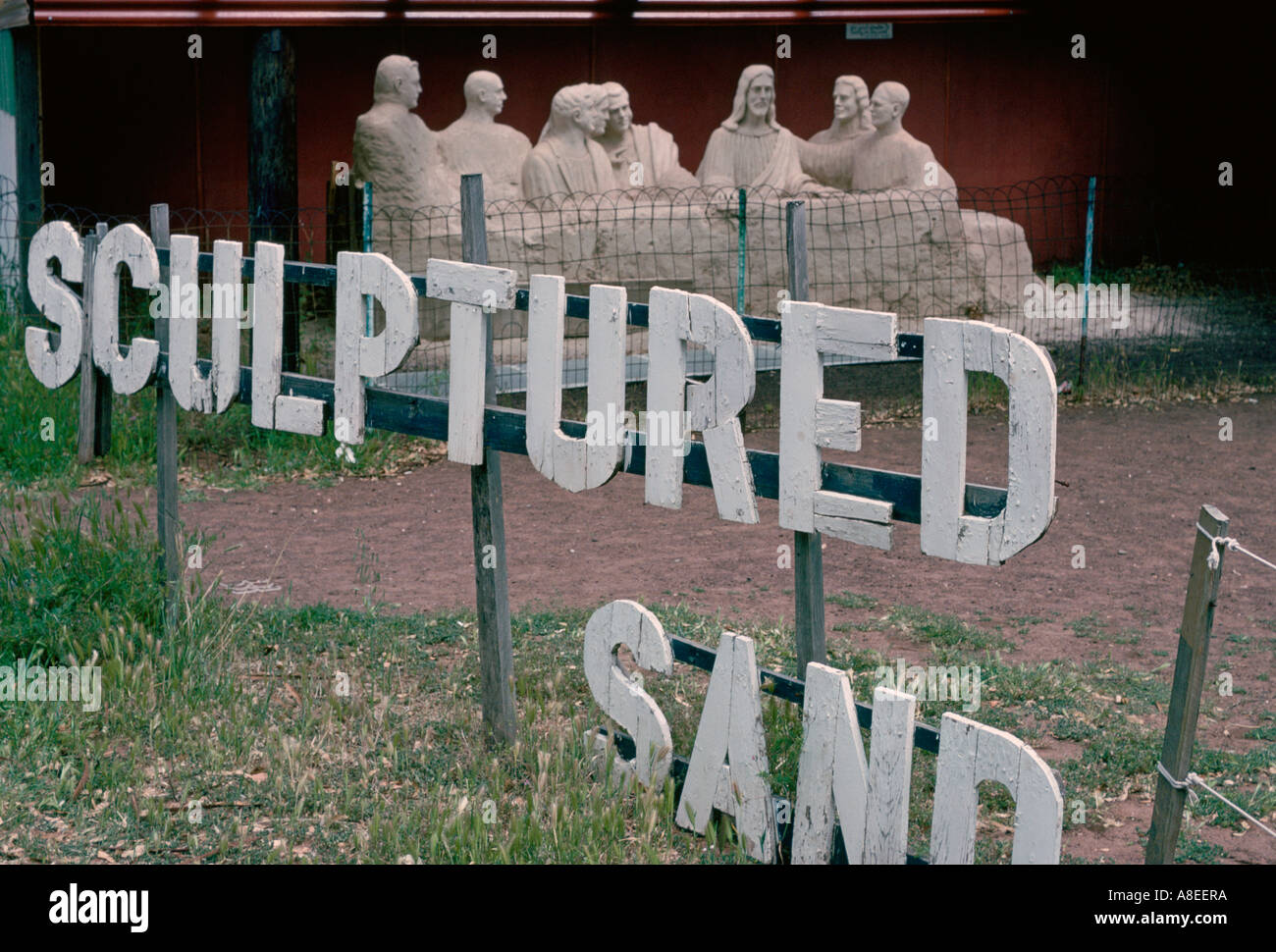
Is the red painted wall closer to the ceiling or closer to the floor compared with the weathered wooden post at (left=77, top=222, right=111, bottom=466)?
closer to the ceiling

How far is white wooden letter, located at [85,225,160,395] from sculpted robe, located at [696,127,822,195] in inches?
274

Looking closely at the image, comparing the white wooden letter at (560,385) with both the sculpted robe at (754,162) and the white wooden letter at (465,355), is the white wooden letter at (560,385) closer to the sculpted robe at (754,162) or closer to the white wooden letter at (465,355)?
the white wooden letter at (465,355)

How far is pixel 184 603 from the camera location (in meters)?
5.33

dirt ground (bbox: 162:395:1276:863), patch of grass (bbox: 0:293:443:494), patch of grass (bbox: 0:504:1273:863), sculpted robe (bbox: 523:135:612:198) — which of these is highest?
sculpted robe (bbox: 523:135:612:198)

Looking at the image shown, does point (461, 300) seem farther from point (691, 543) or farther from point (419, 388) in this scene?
point (419, 388)

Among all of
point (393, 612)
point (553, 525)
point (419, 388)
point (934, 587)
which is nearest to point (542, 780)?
point (393, 612)

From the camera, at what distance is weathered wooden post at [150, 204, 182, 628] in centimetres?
535

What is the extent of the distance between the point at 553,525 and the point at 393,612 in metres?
1.61

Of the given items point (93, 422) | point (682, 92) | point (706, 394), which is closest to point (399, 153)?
point (93, 422)

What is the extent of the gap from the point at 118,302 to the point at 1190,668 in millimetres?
3791

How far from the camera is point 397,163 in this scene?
11.1 m

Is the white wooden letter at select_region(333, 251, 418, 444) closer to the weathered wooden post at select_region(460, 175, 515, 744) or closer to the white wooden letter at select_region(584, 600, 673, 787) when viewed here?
the weathered wooden post at select_region(460, 175, 515, 744)

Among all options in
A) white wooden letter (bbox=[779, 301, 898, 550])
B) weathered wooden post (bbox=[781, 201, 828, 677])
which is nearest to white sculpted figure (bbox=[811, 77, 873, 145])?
weathered wooden post (bbox=[781, 201, 828, 677])

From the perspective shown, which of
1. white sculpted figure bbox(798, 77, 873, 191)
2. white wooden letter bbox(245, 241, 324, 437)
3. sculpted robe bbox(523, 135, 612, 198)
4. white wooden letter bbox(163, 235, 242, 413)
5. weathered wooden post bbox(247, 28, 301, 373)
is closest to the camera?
white wooden letter bbox(245, 241, 324, 437)
